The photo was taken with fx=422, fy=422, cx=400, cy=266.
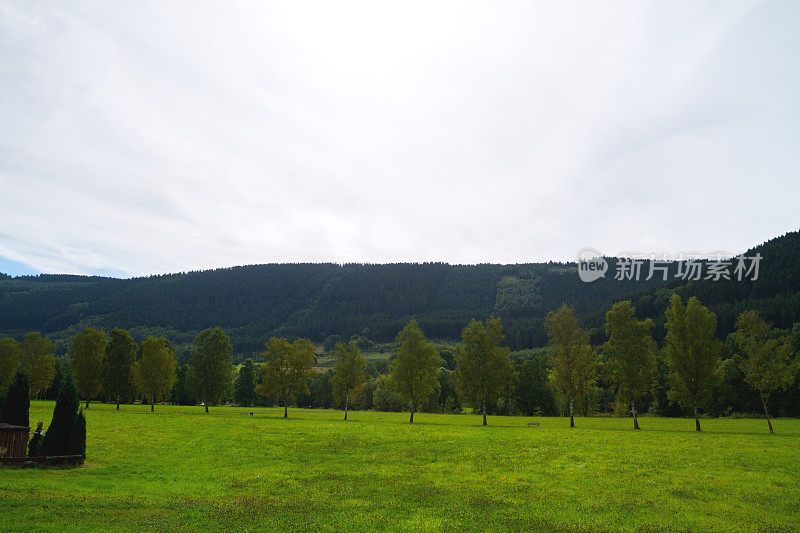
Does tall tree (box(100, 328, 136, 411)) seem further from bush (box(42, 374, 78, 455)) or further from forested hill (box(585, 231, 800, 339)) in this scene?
forested hill (box(585, 231, 800, 339))

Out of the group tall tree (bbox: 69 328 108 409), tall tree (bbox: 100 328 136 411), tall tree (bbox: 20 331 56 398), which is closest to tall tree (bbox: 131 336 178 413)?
tall tree (bbox: 100 328 136 411)

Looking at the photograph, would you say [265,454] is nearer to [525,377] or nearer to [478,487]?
[478,487]

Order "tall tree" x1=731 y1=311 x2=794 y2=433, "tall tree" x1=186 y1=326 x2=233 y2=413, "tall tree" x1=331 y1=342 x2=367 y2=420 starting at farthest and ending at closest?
"tall tree" x1=186 y1=326 x2=233 y2=413
"tall tree" x1=331 y1=342 x2=367 y2=420
"tall tree" x1=731 y1=311 x2=794 y2=433

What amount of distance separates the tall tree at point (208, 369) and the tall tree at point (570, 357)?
60.2 metres

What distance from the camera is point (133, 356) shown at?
8712cm

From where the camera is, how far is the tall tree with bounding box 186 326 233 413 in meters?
80.9

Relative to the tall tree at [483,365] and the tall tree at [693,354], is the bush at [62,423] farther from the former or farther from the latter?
the tall tree at [693,354]

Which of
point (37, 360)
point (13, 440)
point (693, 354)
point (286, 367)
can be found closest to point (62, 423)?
point (13, 440)

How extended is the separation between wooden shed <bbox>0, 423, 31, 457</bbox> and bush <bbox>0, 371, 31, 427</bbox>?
2.47 feet

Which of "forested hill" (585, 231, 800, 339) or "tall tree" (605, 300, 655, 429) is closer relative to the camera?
"tall tree" (605, 300, 655, 429)

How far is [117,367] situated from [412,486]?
84256mm

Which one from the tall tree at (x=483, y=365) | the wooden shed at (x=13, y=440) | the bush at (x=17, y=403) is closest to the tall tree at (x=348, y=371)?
the tall tree at (x=483, y=365)

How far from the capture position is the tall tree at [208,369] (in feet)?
265

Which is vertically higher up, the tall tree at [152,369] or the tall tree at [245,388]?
the tall tree at [152,369]
